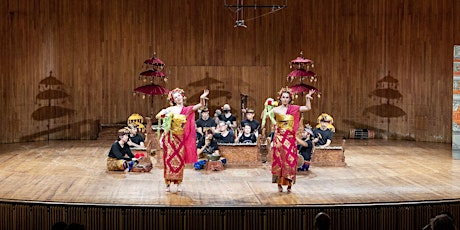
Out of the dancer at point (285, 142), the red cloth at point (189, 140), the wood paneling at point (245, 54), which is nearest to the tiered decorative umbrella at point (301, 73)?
the wood paneling at point (245, 54)

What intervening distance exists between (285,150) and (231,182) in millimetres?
1108

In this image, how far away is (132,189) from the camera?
862 cm

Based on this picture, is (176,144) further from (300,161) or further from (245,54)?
(245,54)

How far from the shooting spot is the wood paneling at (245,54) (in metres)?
14.5

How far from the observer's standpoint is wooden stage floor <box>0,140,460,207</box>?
26.1 feet

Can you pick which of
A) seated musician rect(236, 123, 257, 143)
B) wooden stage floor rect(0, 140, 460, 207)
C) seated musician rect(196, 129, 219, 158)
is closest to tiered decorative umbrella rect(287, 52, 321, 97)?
wooden stage floor rect(0, 140, 460, 207)

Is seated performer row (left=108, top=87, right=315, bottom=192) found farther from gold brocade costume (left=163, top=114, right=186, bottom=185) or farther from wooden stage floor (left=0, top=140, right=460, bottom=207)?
wooden stage floor (left=0, top=140, right=460, bottom=207)

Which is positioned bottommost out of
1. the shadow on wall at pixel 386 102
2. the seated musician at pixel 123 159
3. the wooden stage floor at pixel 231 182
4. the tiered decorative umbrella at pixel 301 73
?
the wooden stage floor at pixel 231 182

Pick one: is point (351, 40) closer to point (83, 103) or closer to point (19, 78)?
point (83, 103)

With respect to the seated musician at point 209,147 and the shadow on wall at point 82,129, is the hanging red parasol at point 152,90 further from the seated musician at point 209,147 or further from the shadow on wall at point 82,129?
the shadow on wall at point 82,129

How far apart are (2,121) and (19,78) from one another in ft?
3.01

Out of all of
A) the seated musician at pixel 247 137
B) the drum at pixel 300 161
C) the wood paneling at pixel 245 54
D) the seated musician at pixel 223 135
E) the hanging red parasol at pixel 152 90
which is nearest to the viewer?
the drum at pixel 300 161

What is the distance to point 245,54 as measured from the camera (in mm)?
15367

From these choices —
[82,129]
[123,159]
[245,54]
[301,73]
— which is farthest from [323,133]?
[82,129]
